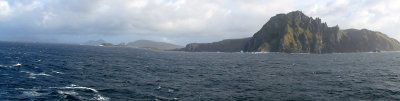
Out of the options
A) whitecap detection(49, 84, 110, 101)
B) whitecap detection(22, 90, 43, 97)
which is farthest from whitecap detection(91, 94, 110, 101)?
whitecap detection(22, 90, 43, 97)

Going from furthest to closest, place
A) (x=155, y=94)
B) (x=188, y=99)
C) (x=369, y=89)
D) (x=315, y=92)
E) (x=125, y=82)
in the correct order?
(x=125, y=82) < (x=369, y=89) < (x=315, y=92) < (x=155, y=94) < (x=188, y=99)

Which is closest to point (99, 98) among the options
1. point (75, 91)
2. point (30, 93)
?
point (75, 91)

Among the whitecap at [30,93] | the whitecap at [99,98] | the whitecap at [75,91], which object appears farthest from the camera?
the whitecap at [30,93]

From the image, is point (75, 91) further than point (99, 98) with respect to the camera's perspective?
Yes

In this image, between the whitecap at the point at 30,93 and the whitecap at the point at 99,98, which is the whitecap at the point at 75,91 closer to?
the whitecap at the point at 99,98

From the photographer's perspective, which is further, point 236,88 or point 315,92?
point 236,88

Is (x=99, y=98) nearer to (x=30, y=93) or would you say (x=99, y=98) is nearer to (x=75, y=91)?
(x=75, y=91)

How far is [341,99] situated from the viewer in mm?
51812

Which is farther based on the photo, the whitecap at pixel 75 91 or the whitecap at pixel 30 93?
the whitecap at pixel 30 93

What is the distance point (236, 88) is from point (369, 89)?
28.4 m

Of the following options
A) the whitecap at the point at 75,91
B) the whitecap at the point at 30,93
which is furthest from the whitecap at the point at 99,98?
the whitecap at the point at 30,93

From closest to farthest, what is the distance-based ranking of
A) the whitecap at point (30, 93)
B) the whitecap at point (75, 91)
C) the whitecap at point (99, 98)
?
the whitecap at point (99, 98), the whitecap at point (75, 91), the whitecap at point (30, 93)

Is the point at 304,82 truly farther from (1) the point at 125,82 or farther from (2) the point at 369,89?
(1) the point at 125,82

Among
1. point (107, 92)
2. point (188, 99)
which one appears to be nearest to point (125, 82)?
point (107, 92)
